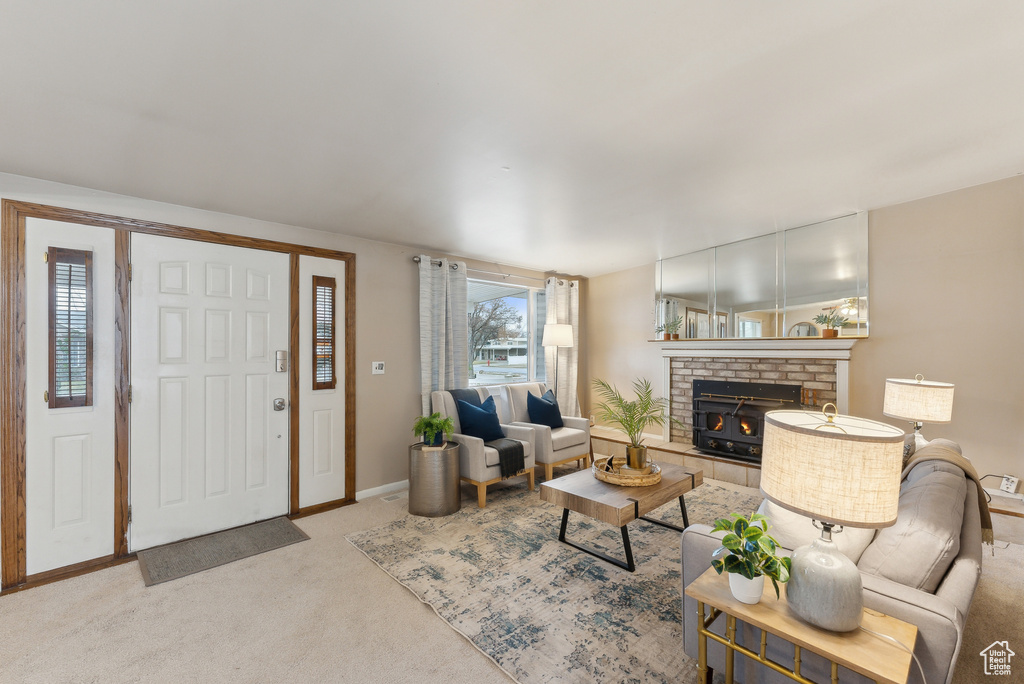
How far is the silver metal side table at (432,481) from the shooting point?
11.2 ft

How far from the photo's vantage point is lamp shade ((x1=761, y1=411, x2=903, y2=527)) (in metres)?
1.12

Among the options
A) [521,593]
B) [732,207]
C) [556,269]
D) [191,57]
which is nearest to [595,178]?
[732,207]

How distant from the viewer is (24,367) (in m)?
2.48

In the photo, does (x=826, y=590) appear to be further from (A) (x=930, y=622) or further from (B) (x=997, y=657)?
(B) (x=997, y=657)

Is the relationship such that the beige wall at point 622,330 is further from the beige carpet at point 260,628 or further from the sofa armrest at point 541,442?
the beige carpet at point 260,628

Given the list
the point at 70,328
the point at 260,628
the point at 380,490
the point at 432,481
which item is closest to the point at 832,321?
the point at 432,481

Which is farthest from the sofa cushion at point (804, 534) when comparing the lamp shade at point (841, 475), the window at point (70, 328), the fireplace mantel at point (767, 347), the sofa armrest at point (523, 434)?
the window at point (70, 328)

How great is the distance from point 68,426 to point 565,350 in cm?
459

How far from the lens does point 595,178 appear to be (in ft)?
8.55

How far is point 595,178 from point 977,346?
2.97 m

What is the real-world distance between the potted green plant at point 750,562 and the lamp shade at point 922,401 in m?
2.18

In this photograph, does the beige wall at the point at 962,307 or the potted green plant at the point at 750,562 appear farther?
the beige wall at the point at 962,307

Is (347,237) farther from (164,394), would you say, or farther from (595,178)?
(595,178)

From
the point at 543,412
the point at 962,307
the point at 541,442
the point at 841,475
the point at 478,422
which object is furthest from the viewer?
the point at 543,412
